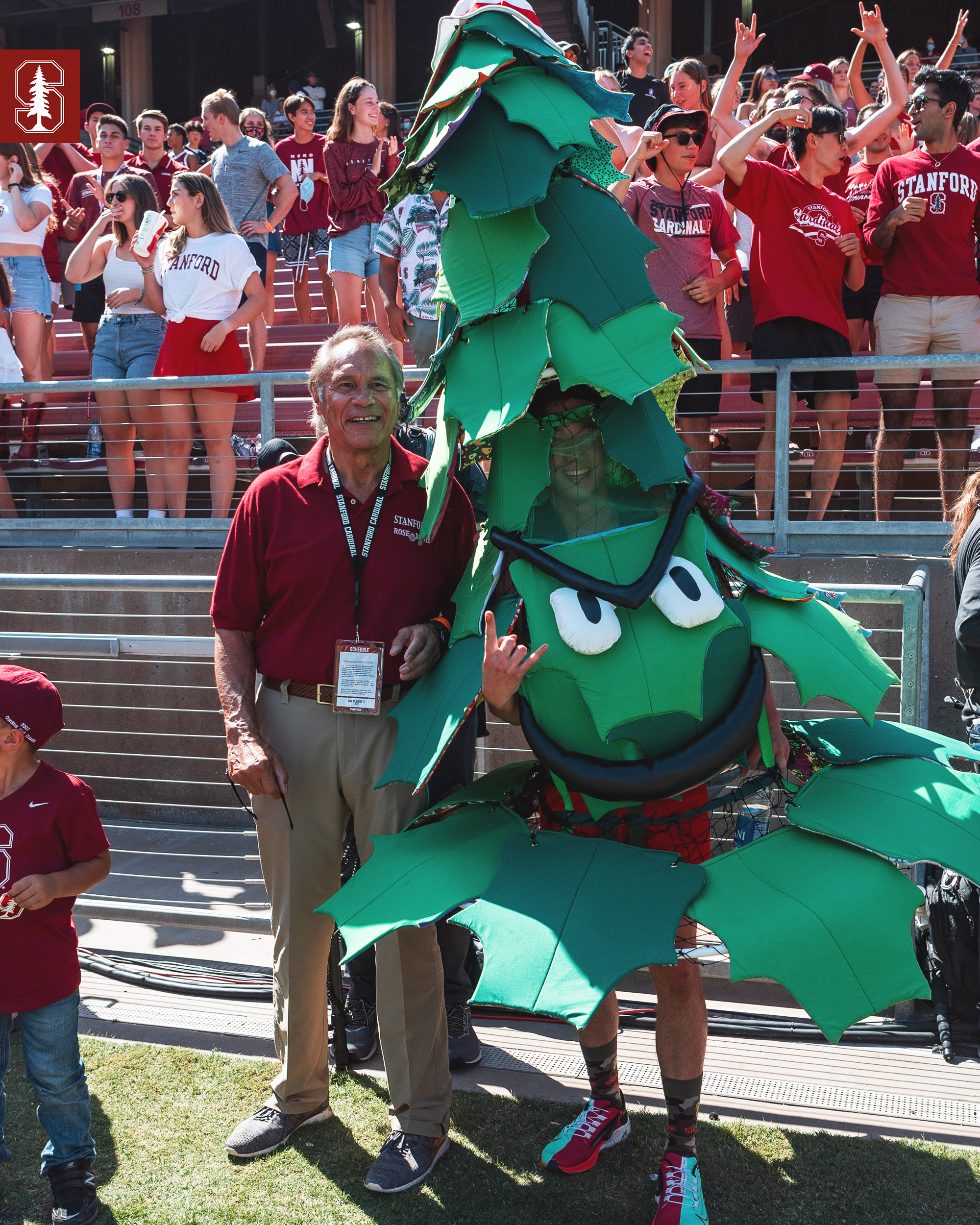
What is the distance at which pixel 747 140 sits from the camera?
5406 mm

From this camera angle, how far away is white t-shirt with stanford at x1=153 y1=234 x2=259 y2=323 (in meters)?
6.11

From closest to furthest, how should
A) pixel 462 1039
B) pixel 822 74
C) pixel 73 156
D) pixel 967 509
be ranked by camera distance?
pixel 462 1039 → pixel 967 509 → pixel 822 74 → pixel 73 156

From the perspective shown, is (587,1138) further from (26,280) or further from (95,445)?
(26,280)

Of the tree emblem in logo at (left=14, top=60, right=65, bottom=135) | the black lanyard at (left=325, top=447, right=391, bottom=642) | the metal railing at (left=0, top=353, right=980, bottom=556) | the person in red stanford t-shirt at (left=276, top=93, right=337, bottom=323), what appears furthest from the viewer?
the tree emblem in logo at (left=14, top=60, right=65, bottom=135)

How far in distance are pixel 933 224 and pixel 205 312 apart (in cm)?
378

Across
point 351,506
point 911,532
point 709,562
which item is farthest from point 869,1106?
point 911,532

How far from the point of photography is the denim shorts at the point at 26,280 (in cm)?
778

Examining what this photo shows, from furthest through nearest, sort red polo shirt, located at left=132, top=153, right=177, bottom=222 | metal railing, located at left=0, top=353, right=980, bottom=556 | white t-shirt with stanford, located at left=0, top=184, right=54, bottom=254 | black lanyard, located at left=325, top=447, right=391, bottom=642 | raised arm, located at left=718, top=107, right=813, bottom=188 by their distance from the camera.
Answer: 1. red polo shirt, located at left=132, top=153, right=177, bottom=222
2. white t-shirt with stanford, located at left=0, top=184, right=54, bottom=254
3. raised arm, located at left=718, top=107, right=813, bottom=188
4. metal railing, located at left=0, top=353, right=980, bottom=556
5. black lanyard, located at left=325, top=447, right=391, bottom=642

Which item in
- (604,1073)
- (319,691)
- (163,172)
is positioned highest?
(163,172)

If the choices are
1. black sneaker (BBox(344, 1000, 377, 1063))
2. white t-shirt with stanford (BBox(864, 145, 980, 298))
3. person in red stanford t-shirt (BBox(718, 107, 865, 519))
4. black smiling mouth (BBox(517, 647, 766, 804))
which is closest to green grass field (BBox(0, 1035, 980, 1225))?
black sneaker (BBox(344, 1000, 377, 1063))

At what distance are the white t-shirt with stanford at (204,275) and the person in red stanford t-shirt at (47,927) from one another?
362 cm

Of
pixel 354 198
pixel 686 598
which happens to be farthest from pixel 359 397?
pixel 354 198

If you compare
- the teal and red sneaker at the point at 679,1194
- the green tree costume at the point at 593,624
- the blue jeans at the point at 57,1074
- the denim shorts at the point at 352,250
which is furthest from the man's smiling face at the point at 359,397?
the denim shorts at the point at 352,250

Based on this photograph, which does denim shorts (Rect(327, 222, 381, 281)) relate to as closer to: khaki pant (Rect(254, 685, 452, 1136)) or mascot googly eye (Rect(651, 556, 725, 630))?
khaki pant (Rect(254, 685, 452, 1136))
